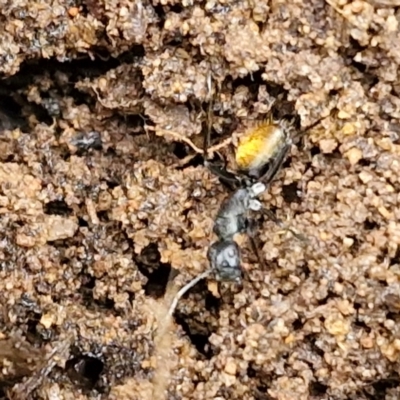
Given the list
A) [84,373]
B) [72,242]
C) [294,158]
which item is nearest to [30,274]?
[72,242]

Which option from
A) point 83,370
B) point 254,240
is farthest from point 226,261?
point 83,370

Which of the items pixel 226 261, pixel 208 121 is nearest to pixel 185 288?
pixel 226 261

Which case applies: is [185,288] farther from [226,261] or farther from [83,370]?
[83,370]

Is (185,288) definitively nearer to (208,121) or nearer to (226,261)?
(226,261)

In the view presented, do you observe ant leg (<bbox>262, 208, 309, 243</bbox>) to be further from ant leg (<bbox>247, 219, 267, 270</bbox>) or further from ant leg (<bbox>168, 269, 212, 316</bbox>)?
ant leg (<bbox>168, 269, 212, 316</bbox>)

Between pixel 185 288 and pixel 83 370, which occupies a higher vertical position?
pixel 185 288

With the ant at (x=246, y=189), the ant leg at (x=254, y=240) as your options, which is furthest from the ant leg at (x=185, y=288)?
the ant leg at (x=254, y=240)

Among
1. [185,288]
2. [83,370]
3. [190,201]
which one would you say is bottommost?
[83,370]

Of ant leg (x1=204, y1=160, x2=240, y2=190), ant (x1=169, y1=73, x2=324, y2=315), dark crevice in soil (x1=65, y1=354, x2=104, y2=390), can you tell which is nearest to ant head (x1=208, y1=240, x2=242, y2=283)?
ant (x1=169, y1=73, x2=324, y2=315)

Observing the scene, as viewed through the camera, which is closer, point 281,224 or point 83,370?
point 281,224
